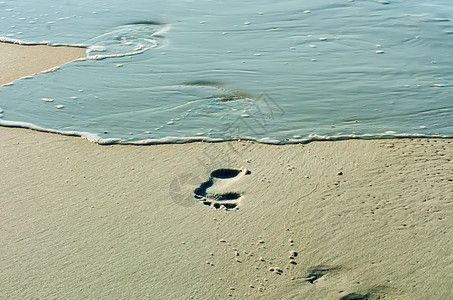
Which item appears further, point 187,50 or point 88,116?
point 187,50

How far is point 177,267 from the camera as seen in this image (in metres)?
2.51

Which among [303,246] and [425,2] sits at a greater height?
[425,2]

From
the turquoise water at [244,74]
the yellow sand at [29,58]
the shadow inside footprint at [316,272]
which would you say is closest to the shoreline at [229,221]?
the shadow inside footprint at [316,272]

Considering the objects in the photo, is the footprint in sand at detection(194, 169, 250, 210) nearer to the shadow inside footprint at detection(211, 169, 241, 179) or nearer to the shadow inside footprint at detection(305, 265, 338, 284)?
the shadow inside footprint at detection(211, 169, 241, 179)

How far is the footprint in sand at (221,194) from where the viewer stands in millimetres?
2967

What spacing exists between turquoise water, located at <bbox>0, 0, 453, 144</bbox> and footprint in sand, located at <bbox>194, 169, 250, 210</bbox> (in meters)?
0.52

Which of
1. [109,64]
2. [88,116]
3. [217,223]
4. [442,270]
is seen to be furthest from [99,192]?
[109,64]

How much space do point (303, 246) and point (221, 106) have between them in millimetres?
1778

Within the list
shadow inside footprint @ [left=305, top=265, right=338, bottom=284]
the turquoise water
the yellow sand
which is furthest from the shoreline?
the yellow sand

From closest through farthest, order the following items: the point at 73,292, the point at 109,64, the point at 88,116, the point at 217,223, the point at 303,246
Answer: the point at 73,292
the point at 303,246
the point at 217,223
the point at 88,116
the point at 109,64

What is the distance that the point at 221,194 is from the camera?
3.04 metres

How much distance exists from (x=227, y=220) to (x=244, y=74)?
210 centimetres

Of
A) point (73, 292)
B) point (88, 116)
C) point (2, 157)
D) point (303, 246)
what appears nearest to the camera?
point (73, 292)

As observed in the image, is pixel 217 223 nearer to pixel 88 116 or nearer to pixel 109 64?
pixel 88 116
